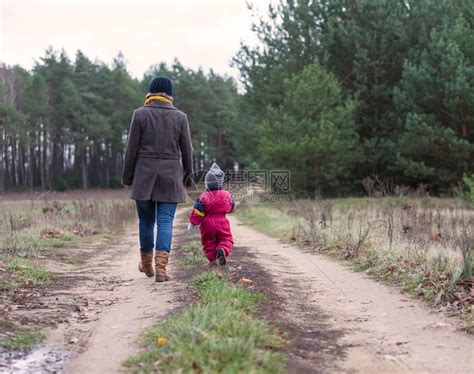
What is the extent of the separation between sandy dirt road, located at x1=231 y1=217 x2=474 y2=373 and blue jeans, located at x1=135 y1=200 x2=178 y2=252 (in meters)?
1.36

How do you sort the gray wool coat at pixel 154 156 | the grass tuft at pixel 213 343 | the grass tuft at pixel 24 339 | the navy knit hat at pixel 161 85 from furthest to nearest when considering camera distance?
1. the navy knit hat at pixel 161 85
2. the gray wool coat at pixel 154 156
3. the grass tuft at pixel 24 339
4. the grass tuft at pixel 213 343

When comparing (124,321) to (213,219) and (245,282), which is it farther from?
(213,219)

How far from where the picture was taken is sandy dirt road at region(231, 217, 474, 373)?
12.4 ft

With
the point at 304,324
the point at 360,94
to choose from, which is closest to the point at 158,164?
the point at 304,324

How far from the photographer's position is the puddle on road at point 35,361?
11.8 feet

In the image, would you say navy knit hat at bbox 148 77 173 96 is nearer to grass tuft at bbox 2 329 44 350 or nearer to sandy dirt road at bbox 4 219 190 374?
sandy dirt road at bbox 4 219 190 374

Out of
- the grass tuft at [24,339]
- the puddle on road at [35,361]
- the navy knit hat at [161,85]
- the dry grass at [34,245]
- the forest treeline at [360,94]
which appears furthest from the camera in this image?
the forest treeline at [360,94]

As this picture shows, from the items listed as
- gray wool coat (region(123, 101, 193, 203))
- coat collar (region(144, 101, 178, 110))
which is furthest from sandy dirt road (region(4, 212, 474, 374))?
coat collar (region(144, 101, 178, 110))

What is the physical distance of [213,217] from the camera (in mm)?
7570

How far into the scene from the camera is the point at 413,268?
→ 716 cm

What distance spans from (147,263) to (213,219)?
111cm

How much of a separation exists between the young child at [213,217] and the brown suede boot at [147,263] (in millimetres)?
780

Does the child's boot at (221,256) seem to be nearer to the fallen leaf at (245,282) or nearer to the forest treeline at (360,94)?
the fallen leaf at (245,282)

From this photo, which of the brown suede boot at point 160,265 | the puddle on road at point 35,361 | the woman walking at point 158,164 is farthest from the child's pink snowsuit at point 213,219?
the puddle on road at point 35,361
